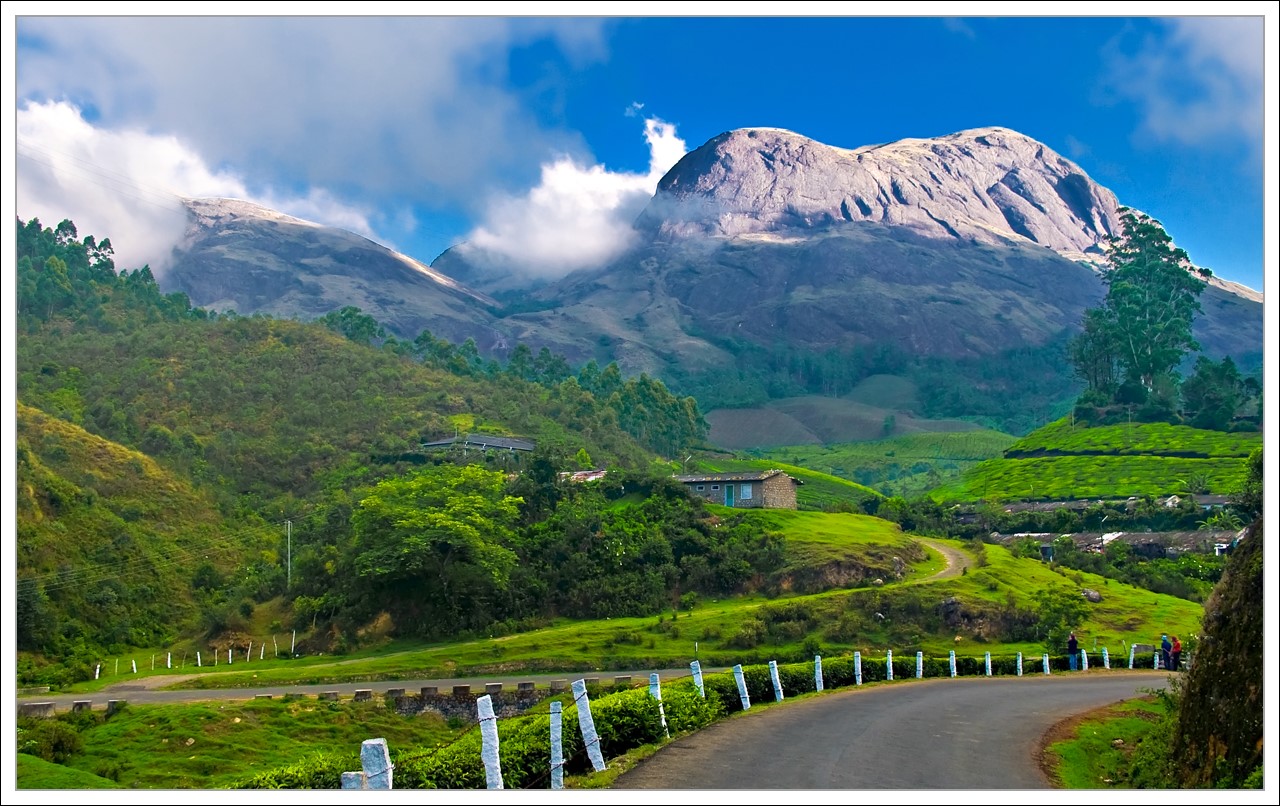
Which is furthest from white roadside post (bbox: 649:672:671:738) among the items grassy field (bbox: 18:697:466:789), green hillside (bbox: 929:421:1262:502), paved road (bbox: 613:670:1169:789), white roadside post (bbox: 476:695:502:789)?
green hillside (bbox: 929:421:1262:502)

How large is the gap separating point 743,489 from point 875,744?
60428mm

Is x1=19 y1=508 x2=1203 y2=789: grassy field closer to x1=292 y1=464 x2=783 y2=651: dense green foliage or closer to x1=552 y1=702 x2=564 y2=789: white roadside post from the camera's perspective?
x1=292 y1=464 x2=783 y2=651: dense green foliage

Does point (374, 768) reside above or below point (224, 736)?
above

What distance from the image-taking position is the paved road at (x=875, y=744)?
46.1 ft

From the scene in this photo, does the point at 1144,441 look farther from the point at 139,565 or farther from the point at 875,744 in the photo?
the point at 875,744

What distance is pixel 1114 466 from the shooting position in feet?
313

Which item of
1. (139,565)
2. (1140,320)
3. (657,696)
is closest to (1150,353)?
(1140,320)

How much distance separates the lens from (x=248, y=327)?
115 m

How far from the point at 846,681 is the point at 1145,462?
7696 centimetres

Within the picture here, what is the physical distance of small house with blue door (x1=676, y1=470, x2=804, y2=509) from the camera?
76.9m

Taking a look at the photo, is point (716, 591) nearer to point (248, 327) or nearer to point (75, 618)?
point (75, 618)

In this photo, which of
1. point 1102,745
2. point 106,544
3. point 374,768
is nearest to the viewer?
point 374,768

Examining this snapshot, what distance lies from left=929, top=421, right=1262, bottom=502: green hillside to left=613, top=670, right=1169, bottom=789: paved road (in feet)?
216

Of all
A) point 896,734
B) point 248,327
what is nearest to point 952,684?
point 896,734
